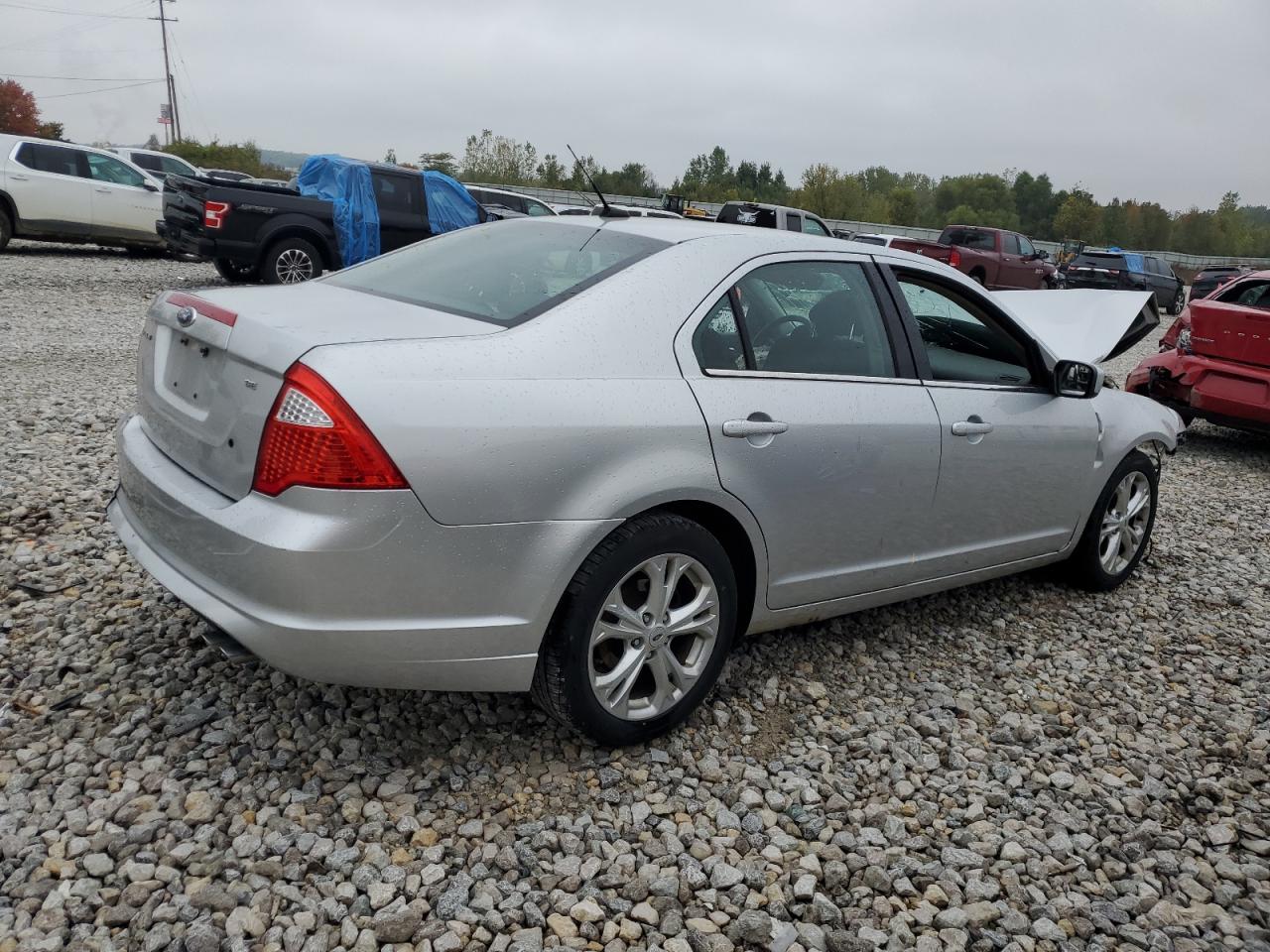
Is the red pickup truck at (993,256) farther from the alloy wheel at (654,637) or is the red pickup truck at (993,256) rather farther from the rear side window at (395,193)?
the alloy wheel at (654,637)

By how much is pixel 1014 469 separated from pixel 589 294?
6.44ft

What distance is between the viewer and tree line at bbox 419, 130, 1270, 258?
226 ft

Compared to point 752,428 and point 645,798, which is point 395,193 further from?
point 645,798

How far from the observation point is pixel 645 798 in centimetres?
283

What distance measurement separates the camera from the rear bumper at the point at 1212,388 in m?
7.75

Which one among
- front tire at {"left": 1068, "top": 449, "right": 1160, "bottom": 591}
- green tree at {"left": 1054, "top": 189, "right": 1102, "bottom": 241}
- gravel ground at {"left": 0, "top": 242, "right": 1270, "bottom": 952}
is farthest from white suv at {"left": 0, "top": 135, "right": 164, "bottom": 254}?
green tree at {"left": 1054, "top": 189, "right": 1102, "bottom": 241}

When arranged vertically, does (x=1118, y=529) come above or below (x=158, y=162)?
below

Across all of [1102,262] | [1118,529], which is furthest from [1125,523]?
[1102,262]

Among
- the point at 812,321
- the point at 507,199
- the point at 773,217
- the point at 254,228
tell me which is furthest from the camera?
the point at 507,199

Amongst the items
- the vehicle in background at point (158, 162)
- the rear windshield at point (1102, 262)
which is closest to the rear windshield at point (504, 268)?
the vehicle in background at point (158, 162)

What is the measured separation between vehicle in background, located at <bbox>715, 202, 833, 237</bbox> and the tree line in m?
39.9

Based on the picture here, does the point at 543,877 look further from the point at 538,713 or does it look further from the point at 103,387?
the point at 103,387

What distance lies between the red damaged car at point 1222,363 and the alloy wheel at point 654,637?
6.61 metres

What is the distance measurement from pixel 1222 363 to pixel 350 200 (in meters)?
9.93
